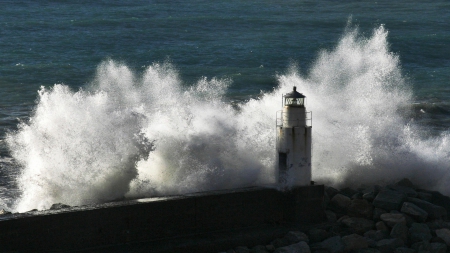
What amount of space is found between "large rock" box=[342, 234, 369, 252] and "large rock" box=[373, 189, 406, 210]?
3.99ft

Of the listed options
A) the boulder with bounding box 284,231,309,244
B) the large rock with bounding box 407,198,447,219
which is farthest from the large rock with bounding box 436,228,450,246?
the boulder with bounding box 284,231,309,244

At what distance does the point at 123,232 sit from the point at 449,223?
5.04m

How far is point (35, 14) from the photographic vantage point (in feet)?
145

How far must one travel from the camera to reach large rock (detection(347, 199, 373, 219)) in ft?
39.5

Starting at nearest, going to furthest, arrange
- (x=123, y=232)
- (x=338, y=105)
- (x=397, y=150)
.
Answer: (x=123, y=232) → (x=397, y=150) → (x=338, y=105)

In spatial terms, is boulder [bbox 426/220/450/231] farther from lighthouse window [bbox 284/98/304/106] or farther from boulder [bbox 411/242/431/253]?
lighthouse window [bbox 284/98/304/106]

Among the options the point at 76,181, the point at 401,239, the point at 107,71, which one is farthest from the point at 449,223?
the point at 107,71

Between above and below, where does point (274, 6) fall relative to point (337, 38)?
above

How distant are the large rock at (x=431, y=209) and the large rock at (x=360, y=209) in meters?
0.74

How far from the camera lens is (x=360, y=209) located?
12086 millimetres

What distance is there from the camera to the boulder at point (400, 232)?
11.4 metres

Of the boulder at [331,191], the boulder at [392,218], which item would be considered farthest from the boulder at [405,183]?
the boulder at [392,218]

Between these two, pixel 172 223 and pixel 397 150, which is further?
pixel 397 150

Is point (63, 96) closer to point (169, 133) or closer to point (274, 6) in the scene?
point (169, 133)
